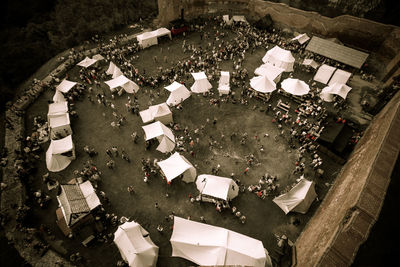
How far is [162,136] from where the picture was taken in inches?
597

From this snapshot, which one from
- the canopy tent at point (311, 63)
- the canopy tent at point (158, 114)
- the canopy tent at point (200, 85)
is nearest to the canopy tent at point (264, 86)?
the canopy tent at point (200, 85)

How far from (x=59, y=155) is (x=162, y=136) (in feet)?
23.2

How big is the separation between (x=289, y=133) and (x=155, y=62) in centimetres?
1592

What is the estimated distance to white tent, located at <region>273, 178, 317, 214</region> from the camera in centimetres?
1219

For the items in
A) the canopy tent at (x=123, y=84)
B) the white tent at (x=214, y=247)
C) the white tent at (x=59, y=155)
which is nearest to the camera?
the white tent at (x=214, y=247)

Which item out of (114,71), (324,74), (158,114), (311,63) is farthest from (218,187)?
(311,63)

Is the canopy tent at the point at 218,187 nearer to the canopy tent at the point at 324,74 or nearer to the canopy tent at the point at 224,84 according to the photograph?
the canopy tent at the point at 224,84

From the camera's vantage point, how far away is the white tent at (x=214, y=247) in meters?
9.68

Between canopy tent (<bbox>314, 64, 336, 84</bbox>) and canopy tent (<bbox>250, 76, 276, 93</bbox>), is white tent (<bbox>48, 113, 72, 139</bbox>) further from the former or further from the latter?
canopy tent (<bbox>314, 64, 336, 84</bbox>)

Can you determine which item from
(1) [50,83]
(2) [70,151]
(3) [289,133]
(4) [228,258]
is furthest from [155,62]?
(4) [228,258]

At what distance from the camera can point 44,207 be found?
12781 millimetres

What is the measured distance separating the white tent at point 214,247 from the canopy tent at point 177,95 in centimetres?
1055

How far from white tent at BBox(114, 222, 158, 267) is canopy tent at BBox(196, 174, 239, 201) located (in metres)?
3.99

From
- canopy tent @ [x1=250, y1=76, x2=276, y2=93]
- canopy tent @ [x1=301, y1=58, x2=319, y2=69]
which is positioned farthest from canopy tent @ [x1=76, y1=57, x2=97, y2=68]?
canopy tent @ [x1=301, y1=58, x2=319, y2=69]
